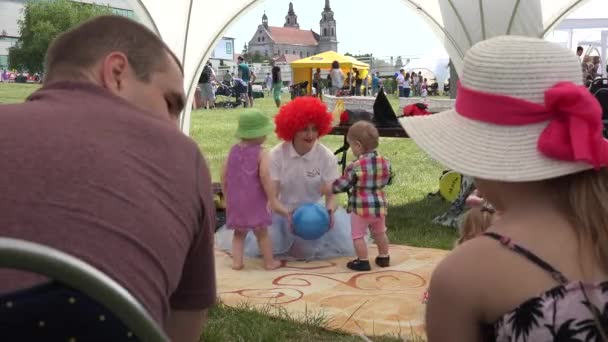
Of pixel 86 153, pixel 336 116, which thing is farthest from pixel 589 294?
pixel 336 116

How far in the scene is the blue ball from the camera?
5395mm

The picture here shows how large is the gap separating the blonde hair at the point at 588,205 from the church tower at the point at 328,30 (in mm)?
132289

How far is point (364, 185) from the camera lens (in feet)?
17.1

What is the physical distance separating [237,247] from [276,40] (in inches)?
5099

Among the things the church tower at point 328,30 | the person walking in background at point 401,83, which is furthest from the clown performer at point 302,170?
the church tower at point 328,30

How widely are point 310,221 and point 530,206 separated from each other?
389cm

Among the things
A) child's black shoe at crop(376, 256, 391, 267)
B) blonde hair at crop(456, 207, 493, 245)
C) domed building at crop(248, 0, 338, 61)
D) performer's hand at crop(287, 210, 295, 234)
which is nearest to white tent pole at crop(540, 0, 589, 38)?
child's black shoe at crop(376, 256, 391, 267)

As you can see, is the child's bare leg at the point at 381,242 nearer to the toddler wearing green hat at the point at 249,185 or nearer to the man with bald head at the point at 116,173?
the toddler wearing green hat at the point at 249,185

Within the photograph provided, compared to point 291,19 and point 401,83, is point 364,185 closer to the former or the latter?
point 401,83

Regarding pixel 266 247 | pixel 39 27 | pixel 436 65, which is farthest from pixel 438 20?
pixel 39 27

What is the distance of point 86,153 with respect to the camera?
129 cm

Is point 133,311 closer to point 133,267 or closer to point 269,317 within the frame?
point 133,267

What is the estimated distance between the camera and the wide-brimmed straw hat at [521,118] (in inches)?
58.3

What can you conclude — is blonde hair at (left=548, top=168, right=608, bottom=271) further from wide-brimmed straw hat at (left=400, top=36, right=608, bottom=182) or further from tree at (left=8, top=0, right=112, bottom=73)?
tree at (left=8, top=0, right=112, bottom=73)
